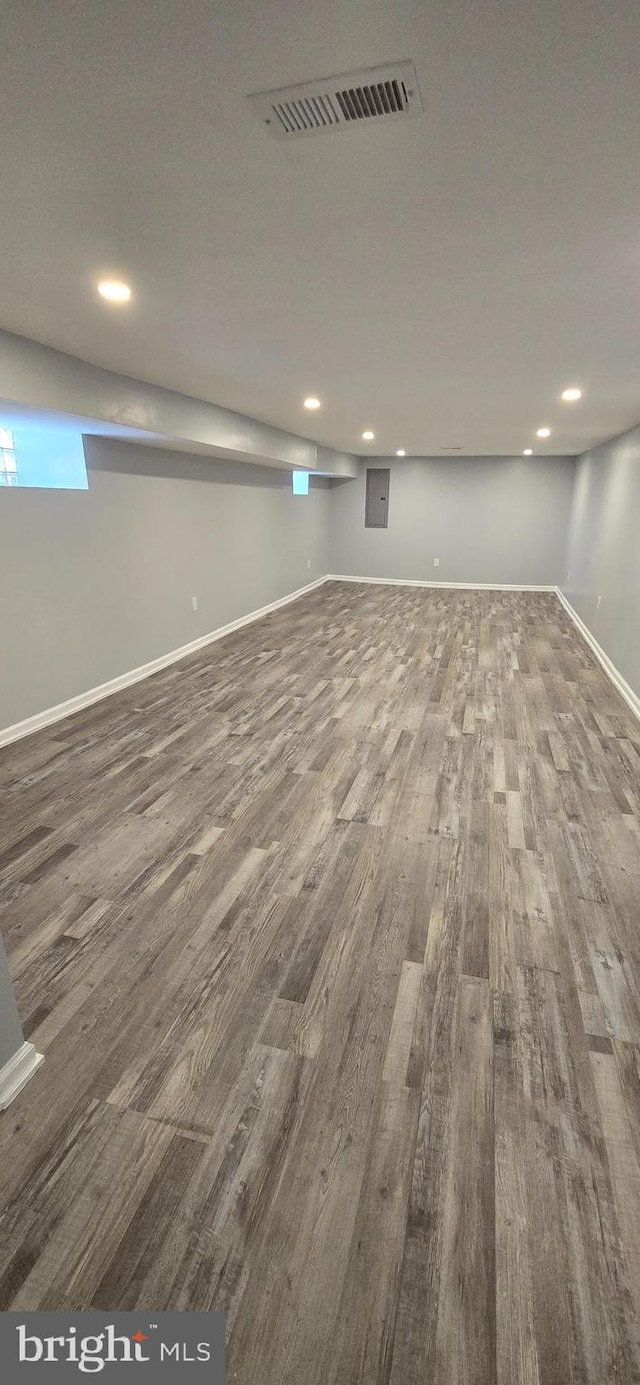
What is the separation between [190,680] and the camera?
4.81m

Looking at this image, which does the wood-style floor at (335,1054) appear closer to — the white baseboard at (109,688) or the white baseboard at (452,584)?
the white baseboard at (109,688)

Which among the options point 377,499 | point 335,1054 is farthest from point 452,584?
point 335,1054

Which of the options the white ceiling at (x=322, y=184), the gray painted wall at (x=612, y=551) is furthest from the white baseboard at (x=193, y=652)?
the white ceiling at (x=322, y=184)

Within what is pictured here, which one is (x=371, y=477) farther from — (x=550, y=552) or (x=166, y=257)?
(x=166, y=257)

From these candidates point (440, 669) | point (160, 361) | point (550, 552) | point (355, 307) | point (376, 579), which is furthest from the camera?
point (376, 579)

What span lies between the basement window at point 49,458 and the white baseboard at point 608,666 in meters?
4.38

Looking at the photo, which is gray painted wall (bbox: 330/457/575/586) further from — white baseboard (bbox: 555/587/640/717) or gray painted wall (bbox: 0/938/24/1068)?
gray painted wall (bbox: 0/938/24/1068)

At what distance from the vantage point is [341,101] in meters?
1.05

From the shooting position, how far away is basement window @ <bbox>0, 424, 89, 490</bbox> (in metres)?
3.72

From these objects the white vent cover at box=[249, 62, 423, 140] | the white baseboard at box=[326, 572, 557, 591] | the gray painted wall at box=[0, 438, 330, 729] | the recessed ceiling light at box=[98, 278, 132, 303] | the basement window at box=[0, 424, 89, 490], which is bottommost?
the white baseboard at box=[326, 572, 557, 591]

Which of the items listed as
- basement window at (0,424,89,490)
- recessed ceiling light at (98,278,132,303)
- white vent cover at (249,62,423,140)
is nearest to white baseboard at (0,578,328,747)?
basement window at (0,424,89,490)

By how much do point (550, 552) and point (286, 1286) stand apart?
9.86 m

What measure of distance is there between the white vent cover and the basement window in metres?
3.05

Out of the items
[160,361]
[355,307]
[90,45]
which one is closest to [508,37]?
[90,45]
